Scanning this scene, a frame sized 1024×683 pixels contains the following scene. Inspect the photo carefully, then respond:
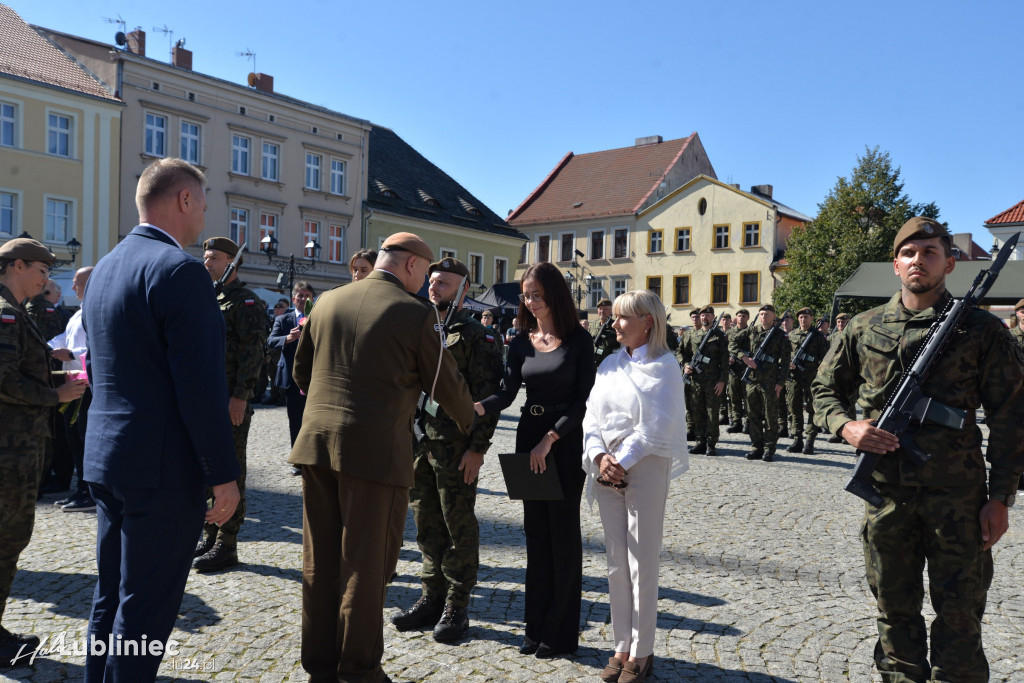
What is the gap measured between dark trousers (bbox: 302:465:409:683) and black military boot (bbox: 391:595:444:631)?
3.09 feet

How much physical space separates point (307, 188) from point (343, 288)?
35705 millimetres

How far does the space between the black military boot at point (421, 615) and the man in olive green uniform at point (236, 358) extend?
157 centimetres

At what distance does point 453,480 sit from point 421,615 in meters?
0.82

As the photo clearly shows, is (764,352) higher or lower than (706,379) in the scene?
higher

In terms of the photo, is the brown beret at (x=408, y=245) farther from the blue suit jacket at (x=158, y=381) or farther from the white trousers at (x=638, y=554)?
the white trousers at (x=638, y=554)

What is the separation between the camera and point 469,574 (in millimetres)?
4617

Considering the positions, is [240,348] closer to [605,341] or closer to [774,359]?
[605,341]

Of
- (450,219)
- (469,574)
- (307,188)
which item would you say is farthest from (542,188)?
(469,574)

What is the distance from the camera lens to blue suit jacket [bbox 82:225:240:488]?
2.87 meters

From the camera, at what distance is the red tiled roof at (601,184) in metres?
54.7

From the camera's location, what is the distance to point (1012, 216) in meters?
36.6

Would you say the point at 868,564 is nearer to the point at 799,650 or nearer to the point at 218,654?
the point at 799,650

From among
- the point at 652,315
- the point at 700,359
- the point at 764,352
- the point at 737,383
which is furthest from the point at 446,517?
the point at 737,383

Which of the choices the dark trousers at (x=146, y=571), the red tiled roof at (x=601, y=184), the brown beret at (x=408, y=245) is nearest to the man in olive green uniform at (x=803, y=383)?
the brown beret at (x=408, y=245)
